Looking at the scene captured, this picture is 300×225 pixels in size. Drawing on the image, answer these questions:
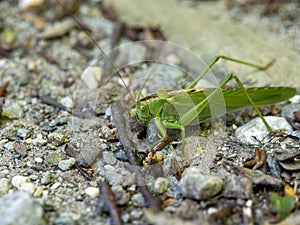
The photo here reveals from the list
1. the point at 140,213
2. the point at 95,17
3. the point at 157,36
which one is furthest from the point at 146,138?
the point at 95,17

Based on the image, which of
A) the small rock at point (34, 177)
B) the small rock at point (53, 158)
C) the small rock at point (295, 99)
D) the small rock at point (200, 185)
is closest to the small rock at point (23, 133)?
the small rock at point (53, 158)

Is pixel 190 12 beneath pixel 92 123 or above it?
above

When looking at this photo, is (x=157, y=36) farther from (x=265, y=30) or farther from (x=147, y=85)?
(x=265, y=30)

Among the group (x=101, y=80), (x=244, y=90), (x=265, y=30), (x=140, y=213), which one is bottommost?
(x=140, y=213)

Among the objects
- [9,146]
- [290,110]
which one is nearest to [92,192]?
[9,146]

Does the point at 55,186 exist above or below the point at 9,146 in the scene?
below

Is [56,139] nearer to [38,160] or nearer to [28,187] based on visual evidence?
[38,160]
